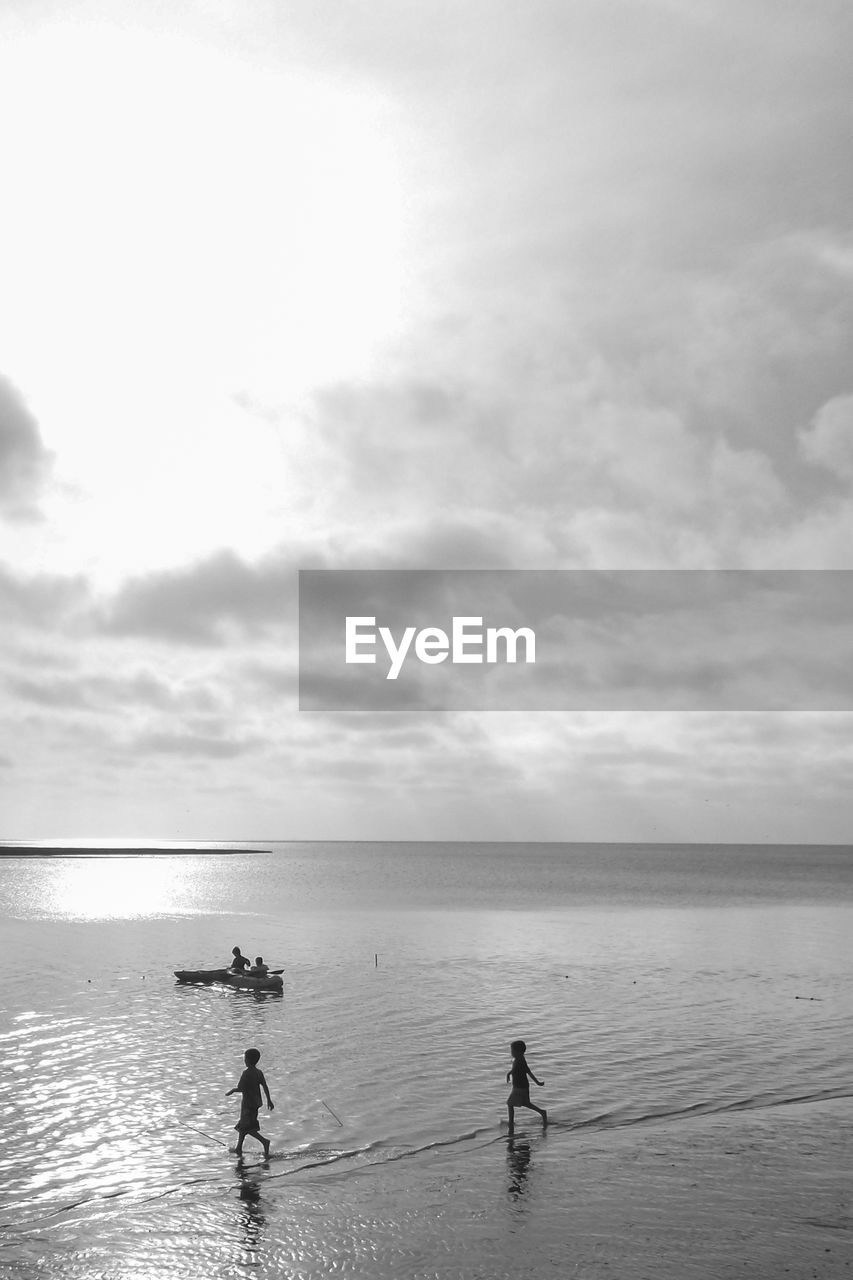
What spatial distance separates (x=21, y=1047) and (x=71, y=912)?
7295 centimetres

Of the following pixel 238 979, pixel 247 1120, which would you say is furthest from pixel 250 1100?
pixel 238 979

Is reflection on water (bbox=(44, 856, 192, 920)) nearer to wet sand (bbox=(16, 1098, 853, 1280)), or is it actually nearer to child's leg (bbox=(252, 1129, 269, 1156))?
child's leg (bbox=(252, 1129, 269, 1156))

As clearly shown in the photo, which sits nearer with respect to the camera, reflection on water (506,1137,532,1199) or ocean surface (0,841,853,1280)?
ocean surface (0,841,853,1280)

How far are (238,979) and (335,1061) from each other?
A: 52.3ft

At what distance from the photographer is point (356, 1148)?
932 inches

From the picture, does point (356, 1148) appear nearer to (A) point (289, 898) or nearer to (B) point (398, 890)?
(A) point (289, 898)

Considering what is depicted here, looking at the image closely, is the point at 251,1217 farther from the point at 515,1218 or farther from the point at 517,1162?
A: the point at 517,1162

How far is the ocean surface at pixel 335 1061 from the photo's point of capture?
18922 millimetres

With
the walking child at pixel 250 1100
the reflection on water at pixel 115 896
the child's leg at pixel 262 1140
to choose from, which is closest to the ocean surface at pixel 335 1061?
the child's leg at pixel 262 1140

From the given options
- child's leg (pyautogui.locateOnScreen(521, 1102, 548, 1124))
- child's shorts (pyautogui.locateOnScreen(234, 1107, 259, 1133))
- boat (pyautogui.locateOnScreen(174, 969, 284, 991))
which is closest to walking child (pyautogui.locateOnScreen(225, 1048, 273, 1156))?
child's shorts (pyautogui.locateOnScreen(234, 1107, 259, 1133))

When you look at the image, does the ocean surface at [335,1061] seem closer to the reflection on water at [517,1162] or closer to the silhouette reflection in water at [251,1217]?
the silhouette reflection in water at [251,1217]

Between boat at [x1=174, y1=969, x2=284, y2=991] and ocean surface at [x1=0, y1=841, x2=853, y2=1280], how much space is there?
0.57m

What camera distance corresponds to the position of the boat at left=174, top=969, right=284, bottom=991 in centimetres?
4706

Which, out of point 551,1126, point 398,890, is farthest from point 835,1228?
point 398,890
